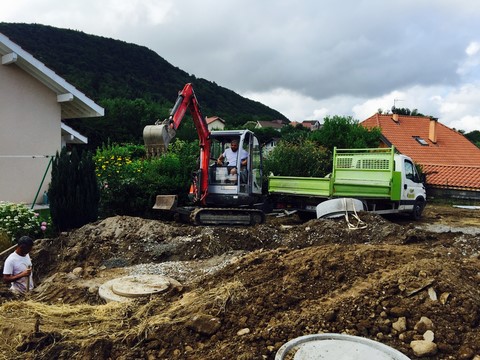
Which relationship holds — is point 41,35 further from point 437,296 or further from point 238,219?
point 437,296

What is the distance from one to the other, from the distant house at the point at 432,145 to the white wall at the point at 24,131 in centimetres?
1993

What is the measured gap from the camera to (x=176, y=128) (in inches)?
444

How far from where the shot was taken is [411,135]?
3177 cm

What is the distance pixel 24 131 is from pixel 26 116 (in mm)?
394

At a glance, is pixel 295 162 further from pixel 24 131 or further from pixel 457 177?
pixel 24 131

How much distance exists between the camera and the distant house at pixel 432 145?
2495 centimetres

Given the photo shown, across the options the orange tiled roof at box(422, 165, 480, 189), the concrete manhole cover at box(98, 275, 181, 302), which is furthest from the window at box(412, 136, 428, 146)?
the concrete manhole cover at box(98, 275, 181, 302)

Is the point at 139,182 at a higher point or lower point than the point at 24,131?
lower

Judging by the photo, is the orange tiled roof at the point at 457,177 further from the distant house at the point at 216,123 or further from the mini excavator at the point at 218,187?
the distant house at the point at 216,123

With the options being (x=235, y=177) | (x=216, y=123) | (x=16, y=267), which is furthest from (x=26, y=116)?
(x=216, y=123)

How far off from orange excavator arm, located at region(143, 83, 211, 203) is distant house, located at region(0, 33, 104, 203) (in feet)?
8.37

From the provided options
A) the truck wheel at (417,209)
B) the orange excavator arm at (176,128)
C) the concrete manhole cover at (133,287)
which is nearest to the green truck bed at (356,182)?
the truck wheel at (417,209)

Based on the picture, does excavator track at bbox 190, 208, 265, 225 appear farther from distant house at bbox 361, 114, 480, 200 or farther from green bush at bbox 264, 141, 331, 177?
distant house at bbox 361, 114, 480, 200

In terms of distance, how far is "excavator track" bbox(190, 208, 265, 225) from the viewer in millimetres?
12023
